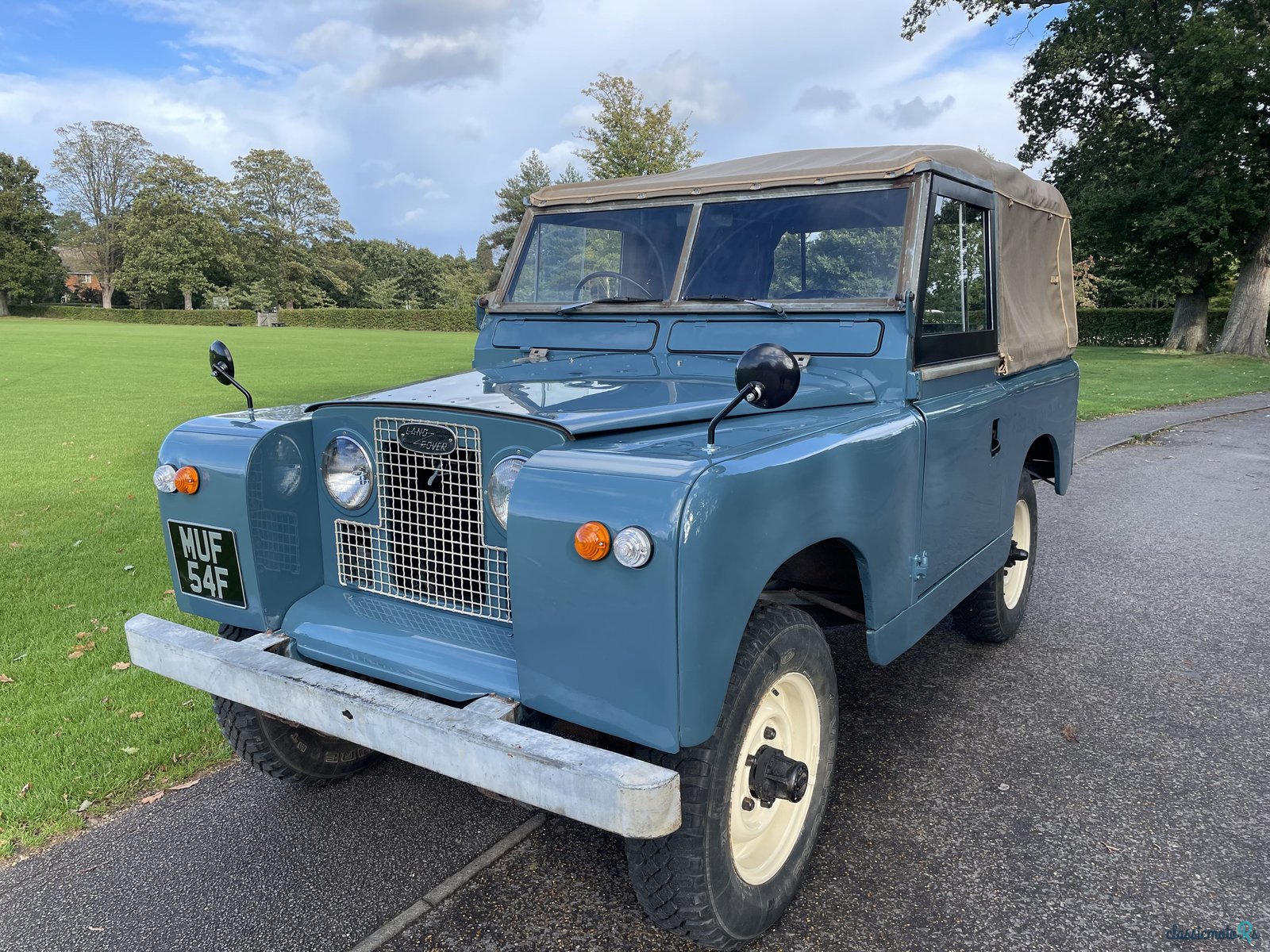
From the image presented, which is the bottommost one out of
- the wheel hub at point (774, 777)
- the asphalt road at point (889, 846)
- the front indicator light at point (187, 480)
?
the asphalt road at point (889, 846)

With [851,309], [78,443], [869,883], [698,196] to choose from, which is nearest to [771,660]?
[869,883]

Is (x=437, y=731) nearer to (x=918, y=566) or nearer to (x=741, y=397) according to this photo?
(x=741, y=397)

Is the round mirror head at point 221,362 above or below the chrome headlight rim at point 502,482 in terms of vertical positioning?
above

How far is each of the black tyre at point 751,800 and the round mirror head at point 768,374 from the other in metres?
0.57

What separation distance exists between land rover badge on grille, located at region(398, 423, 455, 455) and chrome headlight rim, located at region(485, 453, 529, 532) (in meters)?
0.15

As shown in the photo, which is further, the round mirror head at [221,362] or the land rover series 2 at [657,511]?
the round mirror head at [221,362]

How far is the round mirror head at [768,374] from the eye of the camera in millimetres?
2143

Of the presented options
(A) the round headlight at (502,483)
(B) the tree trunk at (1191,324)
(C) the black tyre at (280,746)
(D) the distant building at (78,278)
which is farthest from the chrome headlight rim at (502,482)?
(D) the distant building at (78,278)

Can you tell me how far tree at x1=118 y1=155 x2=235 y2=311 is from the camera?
Answer: 6712cm

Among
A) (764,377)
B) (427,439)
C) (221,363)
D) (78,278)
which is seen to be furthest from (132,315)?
(764,377)

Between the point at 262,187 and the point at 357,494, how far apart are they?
279 feet

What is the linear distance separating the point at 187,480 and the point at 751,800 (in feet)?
6.39

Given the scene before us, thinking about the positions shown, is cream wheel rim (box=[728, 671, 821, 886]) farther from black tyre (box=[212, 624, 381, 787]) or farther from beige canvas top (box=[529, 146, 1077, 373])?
beige canvas top (box=[529, 146, 1077, 373])

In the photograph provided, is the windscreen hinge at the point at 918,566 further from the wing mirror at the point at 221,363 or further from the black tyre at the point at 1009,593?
the wing mirror at the point at 221,363
